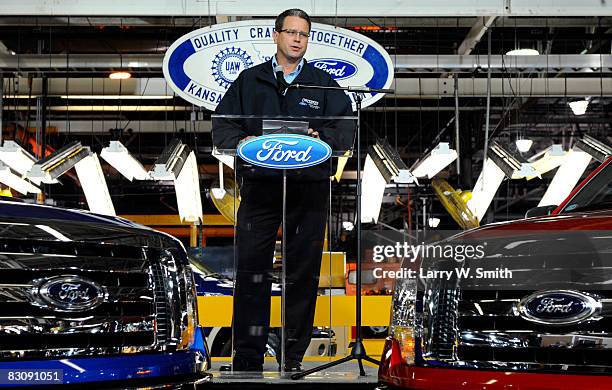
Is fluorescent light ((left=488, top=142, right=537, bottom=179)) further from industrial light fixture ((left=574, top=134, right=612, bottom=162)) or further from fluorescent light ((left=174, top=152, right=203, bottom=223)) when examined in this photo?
fluorescent light ((left=174, top=152, right=203, bottom=223))

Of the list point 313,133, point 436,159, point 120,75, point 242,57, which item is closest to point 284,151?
point 313,133

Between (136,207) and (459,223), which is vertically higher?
(136,207)

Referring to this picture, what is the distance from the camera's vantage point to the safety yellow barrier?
15.5 feet

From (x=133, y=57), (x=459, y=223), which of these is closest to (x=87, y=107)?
Answer: (x=133, y=57)

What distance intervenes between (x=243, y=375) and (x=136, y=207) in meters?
19.2

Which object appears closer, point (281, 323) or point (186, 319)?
point (186, 319)

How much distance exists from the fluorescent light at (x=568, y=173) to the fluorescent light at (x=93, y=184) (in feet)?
18.0

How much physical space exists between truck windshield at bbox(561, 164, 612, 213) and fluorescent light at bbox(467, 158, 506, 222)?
6.95 meters

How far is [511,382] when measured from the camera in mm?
2754

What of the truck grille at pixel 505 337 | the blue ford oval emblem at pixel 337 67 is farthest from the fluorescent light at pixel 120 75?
the truck grille at pixel 505 337

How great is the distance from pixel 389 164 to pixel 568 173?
112 inches

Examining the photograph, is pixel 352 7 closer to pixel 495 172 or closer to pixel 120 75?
pixel 495 172

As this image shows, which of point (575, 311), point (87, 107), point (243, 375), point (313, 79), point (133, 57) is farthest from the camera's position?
point (87, 107)

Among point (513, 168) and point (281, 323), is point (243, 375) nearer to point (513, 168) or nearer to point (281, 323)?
point (281, 323)
